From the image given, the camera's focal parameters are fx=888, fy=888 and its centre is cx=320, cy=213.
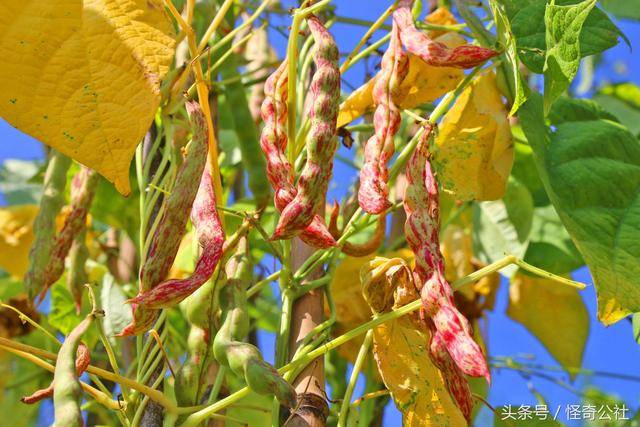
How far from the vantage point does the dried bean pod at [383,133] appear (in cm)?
69

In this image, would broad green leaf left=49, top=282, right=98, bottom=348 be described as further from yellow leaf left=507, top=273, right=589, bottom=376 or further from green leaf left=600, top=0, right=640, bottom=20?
green leaf left=600, top=0, right=640, bottom=20

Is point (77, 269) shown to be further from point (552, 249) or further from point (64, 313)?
point (552, 249)

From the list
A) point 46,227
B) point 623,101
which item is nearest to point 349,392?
point 46,227

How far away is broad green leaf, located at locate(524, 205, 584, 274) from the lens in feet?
3.78

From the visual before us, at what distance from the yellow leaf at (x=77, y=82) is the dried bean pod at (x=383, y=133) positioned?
181 mm

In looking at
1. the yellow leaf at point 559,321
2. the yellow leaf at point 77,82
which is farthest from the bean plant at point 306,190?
the yellow leaf at point 559,321

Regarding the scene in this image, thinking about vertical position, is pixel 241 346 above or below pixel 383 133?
below

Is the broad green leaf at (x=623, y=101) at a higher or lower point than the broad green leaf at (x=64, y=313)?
higher

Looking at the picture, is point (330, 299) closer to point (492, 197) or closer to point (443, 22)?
point (492, 197)

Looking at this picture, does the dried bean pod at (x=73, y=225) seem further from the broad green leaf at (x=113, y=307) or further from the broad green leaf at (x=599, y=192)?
the broad green leaf at (x=599, y=192)

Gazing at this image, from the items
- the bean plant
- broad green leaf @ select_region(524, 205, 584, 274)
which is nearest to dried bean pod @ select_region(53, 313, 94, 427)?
the bean plant

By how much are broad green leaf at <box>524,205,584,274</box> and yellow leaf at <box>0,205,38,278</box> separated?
722mm

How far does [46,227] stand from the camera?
0.96 meters

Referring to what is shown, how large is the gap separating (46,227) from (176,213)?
32 centimetres
